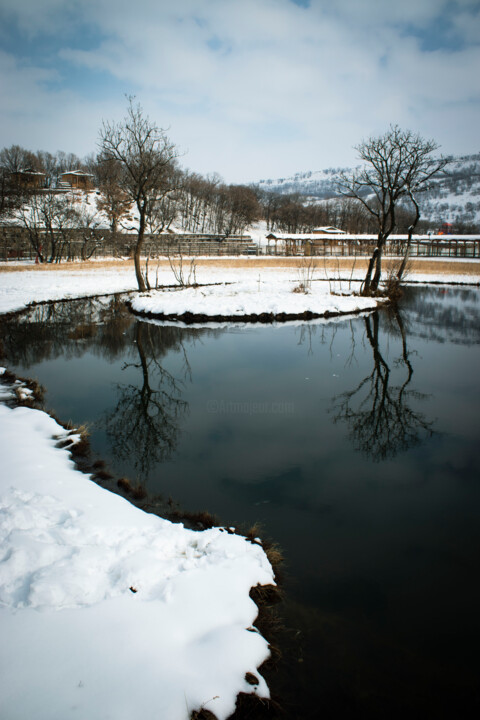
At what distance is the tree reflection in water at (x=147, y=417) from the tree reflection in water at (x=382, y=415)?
10.6ft

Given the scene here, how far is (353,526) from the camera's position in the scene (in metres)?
5.15

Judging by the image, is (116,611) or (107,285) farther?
(107,285)

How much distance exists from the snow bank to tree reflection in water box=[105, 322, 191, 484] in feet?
22.2

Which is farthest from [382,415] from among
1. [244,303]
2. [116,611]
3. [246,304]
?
[244,303]

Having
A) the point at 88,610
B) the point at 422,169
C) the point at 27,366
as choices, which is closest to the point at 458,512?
the point at 88,610

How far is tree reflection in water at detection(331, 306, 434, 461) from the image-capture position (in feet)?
24.1

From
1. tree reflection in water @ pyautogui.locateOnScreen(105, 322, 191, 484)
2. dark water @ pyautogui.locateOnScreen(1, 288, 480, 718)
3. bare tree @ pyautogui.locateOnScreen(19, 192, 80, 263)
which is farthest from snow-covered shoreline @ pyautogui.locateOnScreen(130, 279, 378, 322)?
bare tree @ pyautogui.locateOnScreen(19, 192, 80, 263)

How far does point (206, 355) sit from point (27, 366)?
504 centimetres

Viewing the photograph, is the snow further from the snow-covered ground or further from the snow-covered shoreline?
the snow-covered ground

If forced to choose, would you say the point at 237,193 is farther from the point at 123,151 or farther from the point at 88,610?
the point at 88,610

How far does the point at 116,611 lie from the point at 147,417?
16.2ft

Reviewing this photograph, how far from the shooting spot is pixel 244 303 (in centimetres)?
2027

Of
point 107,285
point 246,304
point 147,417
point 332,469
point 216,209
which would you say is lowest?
point 332,469

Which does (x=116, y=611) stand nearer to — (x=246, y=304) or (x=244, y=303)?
(x=246, y=304)
